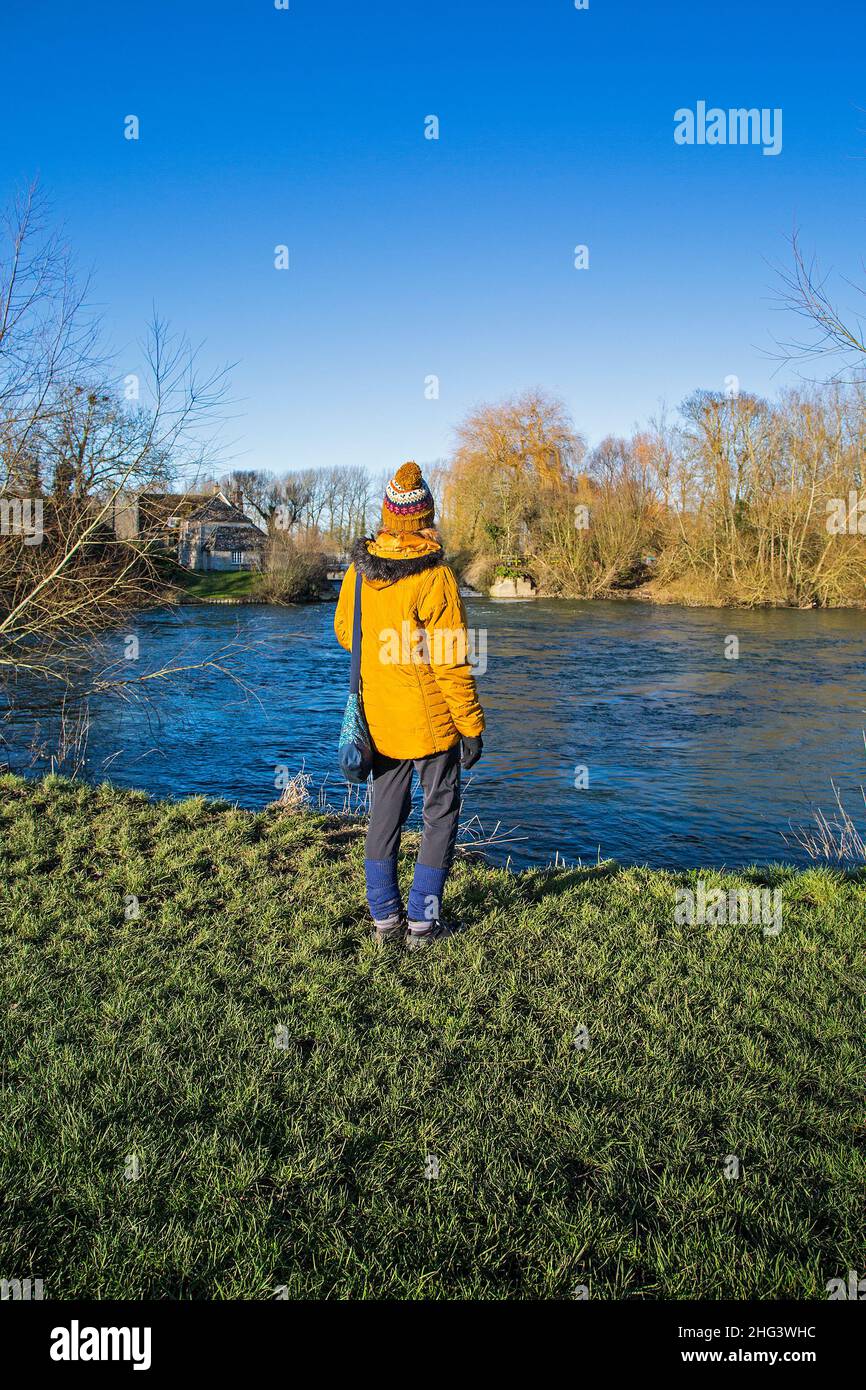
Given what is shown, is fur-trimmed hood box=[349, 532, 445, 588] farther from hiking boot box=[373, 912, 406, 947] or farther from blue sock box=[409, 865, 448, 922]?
hiking boot box=[373, 912, 406, 947]

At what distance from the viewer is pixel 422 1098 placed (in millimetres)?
3582

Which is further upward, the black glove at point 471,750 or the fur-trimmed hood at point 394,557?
the fur-trimmed hood at point 394,557

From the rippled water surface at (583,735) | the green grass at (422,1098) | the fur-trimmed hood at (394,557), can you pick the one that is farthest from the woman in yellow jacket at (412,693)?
the rippled water surface at (583,735)

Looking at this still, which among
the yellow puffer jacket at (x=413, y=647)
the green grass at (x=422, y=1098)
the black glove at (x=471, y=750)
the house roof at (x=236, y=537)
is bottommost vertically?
the green grass at (x=422, y=1098)

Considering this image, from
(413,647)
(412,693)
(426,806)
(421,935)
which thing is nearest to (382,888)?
(421,935)

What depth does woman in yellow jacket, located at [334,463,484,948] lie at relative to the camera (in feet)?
16.3

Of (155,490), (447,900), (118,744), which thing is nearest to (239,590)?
(118,744)

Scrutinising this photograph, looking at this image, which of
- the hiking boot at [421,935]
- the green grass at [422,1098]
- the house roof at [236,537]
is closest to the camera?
the green grass at [422,1098]

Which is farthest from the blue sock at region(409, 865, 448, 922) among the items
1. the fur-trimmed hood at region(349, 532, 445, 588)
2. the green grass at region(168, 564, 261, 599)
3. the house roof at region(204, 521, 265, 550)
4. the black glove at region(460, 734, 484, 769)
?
the house roof at region(204, 521, 265, 550)

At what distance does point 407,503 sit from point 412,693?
1.07 metres

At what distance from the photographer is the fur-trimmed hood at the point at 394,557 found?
4949 millimetres

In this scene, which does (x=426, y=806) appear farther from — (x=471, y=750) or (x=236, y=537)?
(x=236, y=537)

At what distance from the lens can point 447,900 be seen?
5.81 metres

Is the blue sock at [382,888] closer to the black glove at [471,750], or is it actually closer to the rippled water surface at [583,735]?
the black glove at [471,750]
